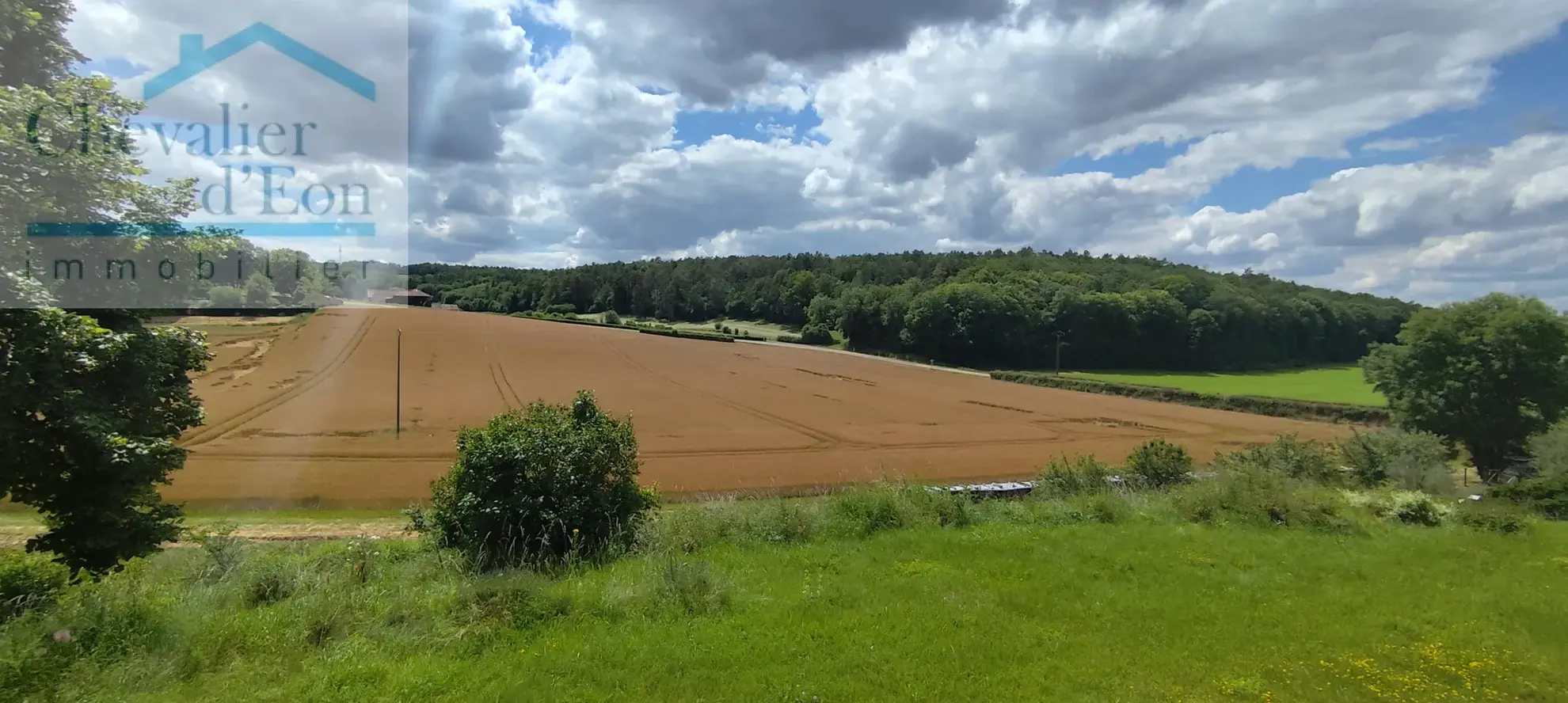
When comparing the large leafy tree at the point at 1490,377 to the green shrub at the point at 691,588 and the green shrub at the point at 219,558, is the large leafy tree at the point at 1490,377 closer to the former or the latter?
the green shrub at the point at 691,588

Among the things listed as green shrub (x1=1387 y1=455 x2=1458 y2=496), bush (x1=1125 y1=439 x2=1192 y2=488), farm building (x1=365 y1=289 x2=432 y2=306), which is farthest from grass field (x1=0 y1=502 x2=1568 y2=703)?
farm building (x1=365 y1=289 x2=432 y2=306)

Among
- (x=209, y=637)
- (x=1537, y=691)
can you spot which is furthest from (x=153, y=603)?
(x=1537, y=691)

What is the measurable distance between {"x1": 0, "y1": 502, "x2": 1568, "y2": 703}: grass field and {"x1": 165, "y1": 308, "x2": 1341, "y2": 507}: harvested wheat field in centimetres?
1841

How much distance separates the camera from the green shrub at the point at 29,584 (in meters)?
7.03

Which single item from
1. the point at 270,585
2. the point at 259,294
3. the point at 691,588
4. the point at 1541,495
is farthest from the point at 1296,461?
the point at 259,294

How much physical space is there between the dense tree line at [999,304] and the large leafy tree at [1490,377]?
47.9 meters

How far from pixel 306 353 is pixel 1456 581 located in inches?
2463

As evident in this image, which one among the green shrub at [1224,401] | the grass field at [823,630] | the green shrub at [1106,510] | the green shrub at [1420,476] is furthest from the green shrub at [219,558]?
the green shrub at [1224,401]

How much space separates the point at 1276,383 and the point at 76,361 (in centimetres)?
9782

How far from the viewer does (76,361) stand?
25.0ft

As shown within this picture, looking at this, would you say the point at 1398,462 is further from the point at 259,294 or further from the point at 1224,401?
the point at 259,294

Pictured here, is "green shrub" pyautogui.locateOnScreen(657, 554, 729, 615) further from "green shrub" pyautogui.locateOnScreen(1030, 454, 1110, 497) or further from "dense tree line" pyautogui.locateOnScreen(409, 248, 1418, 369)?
"dense tree line" pyautogui.locateOnScreen(409, 248, 1418, 369)

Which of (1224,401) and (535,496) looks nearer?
(535,496)

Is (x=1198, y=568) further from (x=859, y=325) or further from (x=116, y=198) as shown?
(x=859, y=325)
